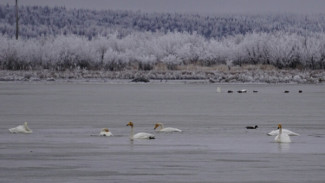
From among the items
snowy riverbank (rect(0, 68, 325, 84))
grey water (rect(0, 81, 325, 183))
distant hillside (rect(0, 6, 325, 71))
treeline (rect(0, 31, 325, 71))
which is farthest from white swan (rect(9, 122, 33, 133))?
treeline (rect(0, 31, 325, 71))

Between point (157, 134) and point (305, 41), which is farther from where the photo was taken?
point (305, 41)

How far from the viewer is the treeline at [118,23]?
14062 cm

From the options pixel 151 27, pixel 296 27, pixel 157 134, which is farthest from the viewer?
pixel 296 27

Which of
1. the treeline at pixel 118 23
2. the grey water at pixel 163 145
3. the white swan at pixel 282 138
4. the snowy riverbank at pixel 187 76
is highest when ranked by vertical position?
the treeline at pixel 118 23

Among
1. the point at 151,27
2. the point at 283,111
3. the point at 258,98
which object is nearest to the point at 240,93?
the point at 258,98

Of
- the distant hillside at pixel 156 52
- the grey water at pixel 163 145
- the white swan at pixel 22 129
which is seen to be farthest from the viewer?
the distant hillside at pixel 156 52

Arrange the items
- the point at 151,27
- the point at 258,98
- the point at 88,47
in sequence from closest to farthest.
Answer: the point at 258,98, the point at 88,47, the point at 151,27

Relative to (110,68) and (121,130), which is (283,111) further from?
(110,68)

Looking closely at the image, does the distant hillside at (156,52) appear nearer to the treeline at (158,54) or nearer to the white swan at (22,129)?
the treeline at (158,54)

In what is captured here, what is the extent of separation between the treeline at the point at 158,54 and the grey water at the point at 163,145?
40.1 meters

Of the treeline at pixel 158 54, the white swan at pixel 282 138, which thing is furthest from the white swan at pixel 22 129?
the treeline at pixel 158 54

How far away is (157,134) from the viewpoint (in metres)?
18.5

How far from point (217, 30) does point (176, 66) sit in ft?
290

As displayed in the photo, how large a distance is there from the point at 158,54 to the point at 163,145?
62.8 meters
